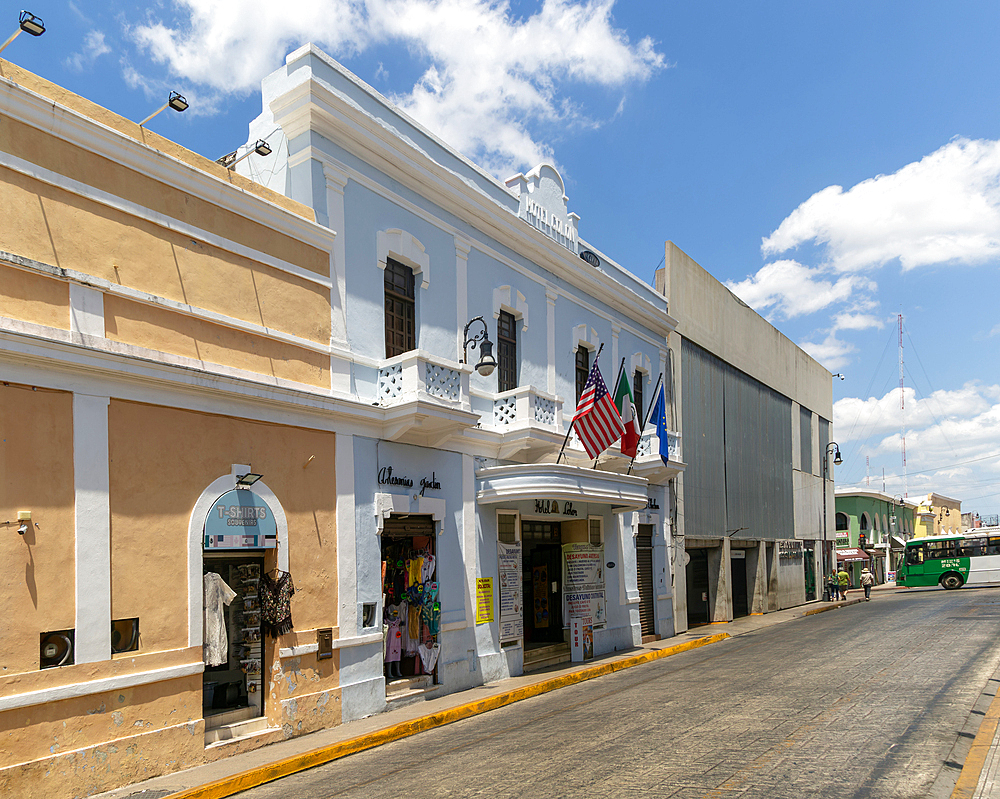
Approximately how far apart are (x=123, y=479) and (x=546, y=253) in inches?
452

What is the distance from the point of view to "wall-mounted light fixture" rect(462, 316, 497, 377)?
14359mm

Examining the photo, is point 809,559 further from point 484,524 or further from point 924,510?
point 924,510

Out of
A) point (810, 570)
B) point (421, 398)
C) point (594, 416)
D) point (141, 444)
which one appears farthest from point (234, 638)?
point (810, 570)

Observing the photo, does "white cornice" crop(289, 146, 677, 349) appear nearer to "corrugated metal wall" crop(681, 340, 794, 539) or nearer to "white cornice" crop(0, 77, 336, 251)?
"white cornice" crop(0, 77, 336, 251)

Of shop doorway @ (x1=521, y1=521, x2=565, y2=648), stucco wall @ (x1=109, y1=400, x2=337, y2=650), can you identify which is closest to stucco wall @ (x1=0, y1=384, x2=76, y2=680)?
stucco wall @ (x1=109, y1=400, x2=337, y2=650)

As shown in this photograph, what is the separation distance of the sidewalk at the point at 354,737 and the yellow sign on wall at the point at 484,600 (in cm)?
124

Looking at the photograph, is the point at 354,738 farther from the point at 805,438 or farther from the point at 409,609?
the point at 805,438

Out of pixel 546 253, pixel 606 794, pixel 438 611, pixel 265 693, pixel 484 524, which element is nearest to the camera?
pixel 606 794

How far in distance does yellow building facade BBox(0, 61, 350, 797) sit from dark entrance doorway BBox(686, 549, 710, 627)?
1818cm

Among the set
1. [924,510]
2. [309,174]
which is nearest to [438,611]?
[309,174]

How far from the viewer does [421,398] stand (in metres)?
12.6

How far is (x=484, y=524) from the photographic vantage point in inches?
610

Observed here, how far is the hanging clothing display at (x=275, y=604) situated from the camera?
1086cm

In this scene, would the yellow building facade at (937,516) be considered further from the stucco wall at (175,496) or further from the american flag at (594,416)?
the stucco wall at (175,496)
